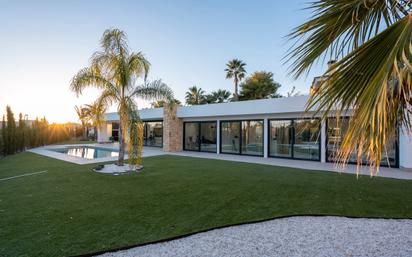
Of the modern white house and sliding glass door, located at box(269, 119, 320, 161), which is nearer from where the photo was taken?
the modern white house

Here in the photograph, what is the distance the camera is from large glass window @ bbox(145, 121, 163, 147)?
19.5 m

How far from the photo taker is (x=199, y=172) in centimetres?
875

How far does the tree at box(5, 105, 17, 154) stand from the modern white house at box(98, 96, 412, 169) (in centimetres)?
892

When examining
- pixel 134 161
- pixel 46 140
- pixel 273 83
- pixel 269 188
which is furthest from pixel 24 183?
pixel 273 83

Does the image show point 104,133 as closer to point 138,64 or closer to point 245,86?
point 245,86

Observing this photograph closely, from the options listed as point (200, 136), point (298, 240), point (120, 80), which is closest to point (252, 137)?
point (200, 136)

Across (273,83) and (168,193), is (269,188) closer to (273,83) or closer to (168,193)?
(168,193)

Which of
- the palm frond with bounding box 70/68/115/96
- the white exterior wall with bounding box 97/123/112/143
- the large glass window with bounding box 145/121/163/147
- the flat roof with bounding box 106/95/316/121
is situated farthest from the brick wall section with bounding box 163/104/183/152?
the white exterior wall with bounding box 97/123/112/143

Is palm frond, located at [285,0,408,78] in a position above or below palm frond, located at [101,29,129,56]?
below

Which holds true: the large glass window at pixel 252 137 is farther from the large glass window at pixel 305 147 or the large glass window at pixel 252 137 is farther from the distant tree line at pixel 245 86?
the distant tree line at pixel 245 86

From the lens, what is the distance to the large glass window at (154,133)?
1948 centimetres

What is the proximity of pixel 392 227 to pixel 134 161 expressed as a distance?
8035mm

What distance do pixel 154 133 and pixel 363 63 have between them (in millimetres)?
19439

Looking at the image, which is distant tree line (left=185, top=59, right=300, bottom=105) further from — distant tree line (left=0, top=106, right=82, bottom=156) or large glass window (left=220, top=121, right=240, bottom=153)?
distant tree line (left=0, top=106, right=82, bottom=156)
